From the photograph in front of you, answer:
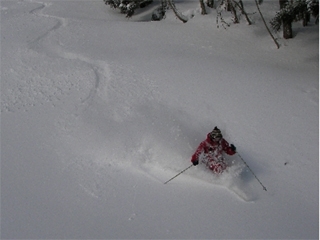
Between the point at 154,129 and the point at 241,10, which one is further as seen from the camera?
the point at 241,10

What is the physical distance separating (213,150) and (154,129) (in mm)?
1642

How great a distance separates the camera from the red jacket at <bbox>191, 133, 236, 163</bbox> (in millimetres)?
6156

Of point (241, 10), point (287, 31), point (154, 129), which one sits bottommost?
point (154, 129)

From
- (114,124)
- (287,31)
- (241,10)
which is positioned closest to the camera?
(114,124)

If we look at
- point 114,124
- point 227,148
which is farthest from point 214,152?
point 114,124

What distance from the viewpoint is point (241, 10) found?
11.0 meters

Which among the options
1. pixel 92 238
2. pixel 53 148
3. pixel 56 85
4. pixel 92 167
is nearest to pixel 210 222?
pixel 92 238

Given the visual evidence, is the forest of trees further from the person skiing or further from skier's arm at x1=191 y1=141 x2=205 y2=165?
skier's arm at x1=191 y1=141 x2=205 y2=165

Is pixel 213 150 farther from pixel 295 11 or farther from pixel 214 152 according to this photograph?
pixel 295 11

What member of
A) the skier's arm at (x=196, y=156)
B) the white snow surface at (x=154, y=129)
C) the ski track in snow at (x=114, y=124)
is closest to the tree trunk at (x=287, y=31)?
the white snow surface at (x=154, y=129)

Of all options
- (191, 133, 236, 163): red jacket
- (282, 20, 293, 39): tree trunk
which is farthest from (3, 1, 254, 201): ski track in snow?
(282, 20, 293, 39): tree trunk

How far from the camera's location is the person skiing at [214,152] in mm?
6109

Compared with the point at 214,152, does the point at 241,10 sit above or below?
above

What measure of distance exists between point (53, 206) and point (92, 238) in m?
0.99
